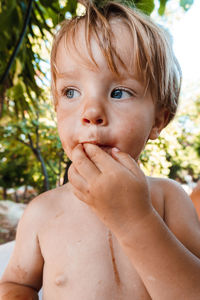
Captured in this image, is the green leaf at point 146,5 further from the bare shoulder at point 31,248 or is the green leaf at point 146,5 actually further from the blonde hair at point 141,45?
the bare shoulder at point 31,248

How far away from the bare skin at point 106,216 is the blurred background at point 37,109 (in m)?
0.17

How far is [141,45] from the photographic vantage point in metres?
0.65

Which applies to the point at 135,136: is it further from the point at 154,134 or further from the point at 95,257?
the point at 95,257

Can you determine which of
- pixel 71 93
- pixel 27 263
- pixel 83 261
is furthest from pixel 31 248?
pixel 71 93

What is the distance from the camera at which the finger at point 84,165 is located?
0.51 m

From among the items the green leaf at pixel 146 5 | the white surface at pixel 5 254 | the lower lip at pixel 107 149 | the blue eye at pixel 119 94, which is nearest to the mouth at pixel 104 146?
the lower lip at pixel 107 149

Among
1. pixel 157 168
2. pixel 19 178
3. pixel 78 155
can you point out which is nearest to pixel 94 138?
pixel 78 155

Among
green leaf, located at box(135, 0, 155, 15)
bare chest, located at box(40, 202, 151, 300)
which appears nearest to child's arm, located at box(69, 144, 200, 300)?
bare chest, located at box(40, 202, 151, 300)

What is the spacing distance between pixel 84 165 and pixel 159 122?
36 cm

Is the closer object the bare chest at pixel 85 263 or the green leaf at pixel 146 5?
the bare chest at pixel 85 263

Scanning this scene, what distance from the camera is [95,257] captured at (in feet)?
2.20

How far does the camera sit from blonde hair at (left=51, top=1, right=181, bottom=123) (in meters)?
0.63

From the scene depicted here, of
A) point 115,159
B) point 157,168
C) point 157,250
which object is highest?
point 115,159

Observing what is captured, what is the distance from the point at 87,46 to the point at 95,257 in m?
0.53
